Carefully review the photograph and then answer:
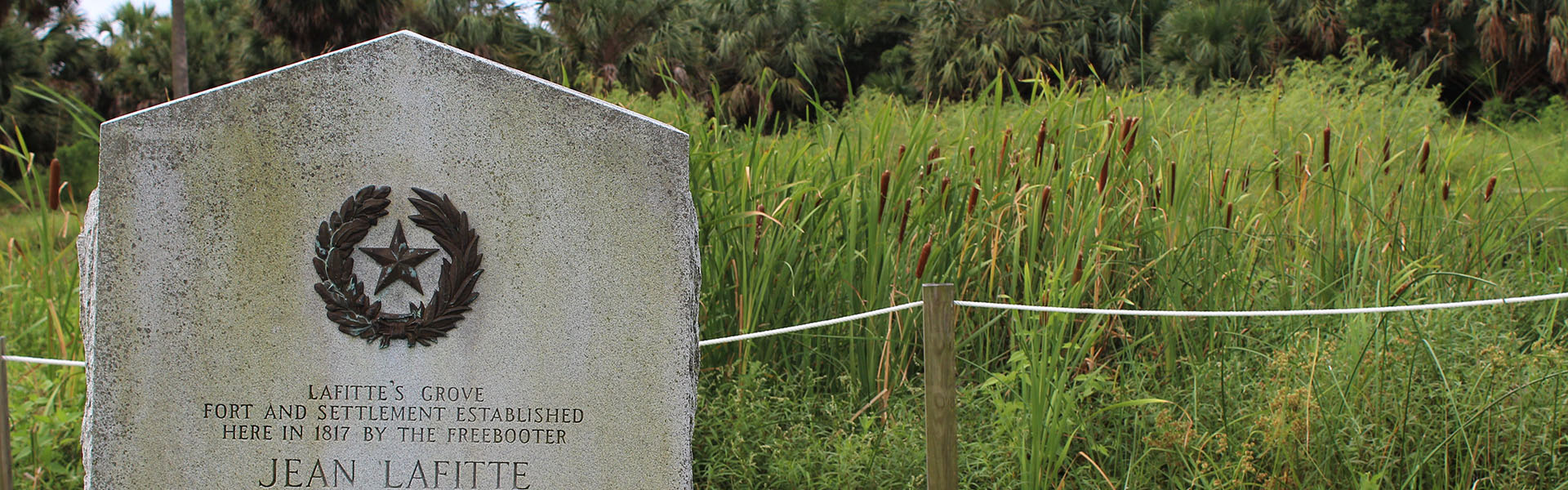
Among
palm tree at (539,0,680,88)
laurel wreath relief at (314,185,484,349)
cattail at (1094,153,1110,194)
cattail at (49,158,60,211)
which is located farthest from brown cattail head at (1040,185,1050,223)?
palm tree at (539,0,680,88)

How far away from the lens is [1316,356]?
123 inches

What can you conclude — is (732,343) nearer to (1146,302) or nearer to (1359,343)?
(1146,302)

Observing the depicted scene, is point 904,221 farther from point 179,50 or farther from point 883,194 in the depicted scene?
point 179,50

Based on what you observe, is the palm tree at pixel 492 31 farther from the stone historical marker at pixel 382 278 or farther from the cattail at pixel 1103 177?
the stone historical marker at pixel 382 278

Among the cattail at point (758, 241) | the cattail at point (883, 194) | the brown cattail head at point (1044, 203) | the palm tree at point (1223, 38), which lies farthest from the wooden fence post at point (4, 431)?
the palm tree at point (1223, 38)

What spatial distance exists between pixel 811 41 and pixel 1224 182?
2011 centimetres

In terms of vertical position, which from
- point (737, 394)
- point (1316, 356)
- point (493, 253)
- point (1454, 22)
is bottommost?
point (737, 394)

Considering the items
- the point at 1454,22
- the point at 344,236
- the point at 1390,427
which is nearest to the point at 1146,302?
the point at 1390,427

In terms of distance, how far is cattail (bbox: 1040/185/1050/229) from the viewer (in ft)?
10.9

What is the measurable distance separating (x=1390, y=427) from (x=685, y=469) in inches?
75.3

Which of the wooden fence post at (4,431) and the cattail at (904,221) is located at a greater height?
the cattail at (904,221)

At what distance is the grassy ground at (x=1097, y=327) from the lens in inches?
120

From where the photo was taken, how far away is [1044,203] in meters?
3.41

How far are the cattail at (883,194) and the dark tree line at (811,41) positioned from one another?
11464 mm
